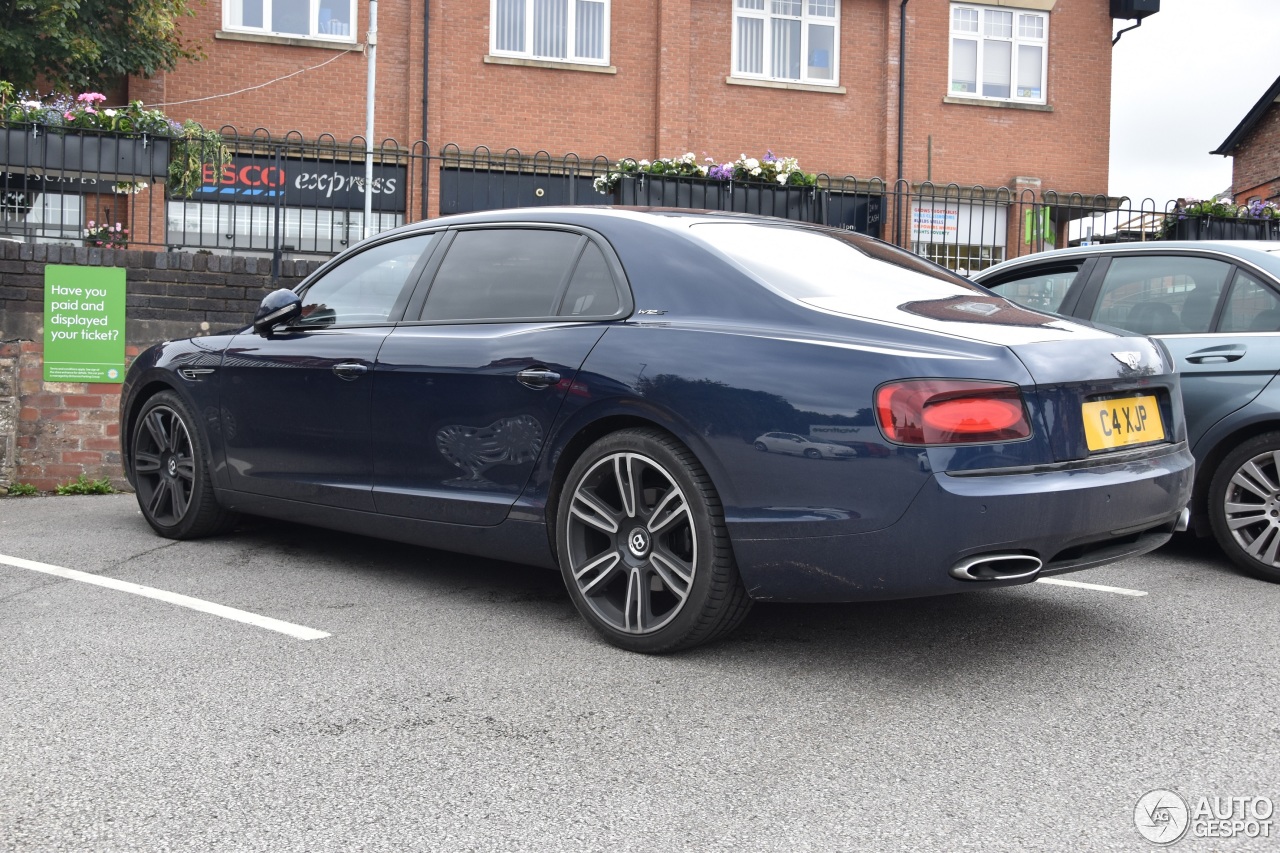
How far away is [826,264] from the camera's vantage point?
169 inches

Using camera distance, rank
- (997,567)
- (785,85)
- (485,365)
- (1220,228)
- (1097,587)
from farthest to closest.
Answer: (785,85)
(1220,228)
(1097,587)
(485,365)
(997,567)

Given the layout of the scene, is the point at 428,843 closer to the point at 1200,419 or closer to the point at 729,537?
the point at 729,537

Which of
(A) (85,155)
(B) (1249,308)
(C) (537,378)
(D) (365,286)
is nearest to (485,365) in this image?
(C) (537,378)

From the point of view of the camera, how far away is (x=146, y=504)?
621cm

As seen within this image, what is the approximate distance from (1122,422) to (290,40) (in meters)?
16.7

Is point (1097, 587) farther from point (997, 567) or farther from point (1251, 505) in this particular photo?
point (997, 567)

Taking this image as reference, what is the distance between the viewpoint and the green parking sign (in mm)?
8273

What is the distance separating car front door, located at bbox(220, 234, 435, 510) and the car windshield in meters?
1.46

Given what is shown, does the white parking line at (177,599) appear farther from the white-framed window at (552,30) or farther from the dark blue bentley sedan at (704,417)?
the white-framed window at (552,30)

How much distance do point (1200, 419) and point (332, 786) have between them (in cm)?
412

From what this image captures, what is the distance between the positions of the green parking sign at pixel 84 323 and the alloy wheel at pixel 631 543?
5.48 meters

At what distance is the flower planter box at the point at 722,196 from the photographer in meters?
10.1

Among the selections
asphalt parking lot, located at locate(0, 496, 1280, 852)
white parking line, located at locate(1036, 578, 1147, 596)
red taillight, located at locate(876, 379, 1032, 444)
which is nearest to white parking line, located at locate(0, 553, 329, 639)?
asphalt parking lot, located at locate(0, 496, 1280, 852)

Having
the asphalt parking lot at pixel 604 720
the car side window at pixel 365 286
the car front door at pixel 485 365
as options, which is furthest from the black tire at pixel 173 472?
the car front door at pixel 485 365
